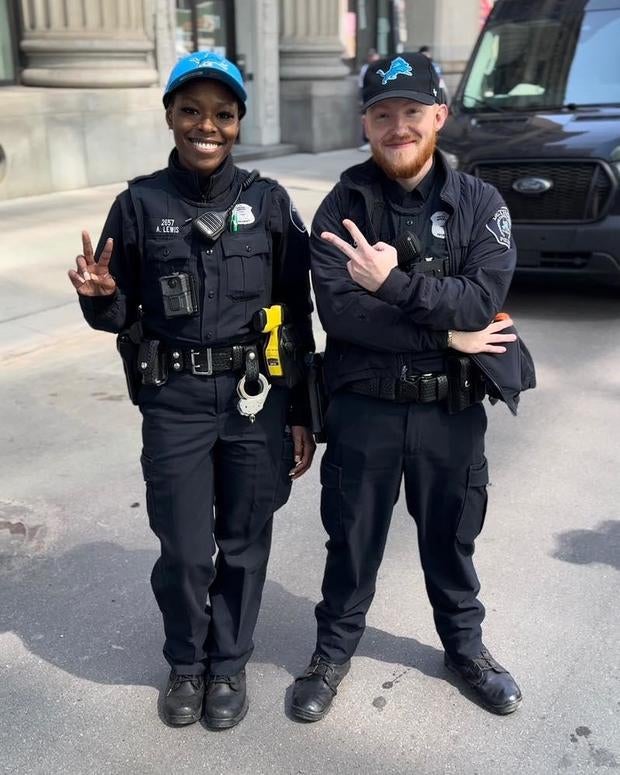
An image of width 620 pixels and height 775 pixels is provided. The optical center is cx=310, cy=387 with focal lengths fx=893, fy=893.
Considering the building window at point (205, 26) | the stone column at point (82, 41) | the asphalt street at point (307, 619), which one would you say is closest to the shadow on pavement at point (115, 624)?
the asphalt street at point (307, 619)

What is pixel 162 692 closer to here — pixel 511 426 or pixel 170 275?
pixel 170 275

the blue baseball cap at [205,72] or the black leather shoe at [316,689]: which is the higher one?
the blue baseball cap at [205,72]

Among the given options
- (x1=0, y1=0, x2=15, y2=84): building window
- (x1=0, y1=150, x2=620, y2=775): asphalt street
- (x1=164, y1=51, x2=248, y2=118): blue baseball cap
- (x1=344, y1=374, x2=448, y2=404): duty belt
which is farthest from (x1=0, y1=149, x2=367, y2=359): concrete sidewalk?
(x1=344, y1=374, x2=448, y2=404): duty belt

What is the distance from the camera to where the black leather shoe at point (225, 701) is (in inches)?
104

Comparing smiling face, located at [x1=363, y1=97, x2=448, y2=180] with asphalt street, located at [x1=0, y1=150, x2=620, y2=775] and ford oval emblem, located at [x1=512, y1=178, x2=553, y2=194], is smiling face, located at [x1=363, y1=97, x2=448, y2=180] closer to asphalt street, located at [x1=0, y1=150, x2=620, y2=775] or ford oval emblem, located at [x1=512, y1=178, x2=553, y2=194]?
asphalt street, located at [x1=0, y1=150, x2=620, y2=775]

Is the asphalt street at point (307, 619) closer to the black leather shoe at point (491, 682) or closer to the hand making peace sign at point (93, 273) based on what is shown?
the black leather shoe at point (491, 682)

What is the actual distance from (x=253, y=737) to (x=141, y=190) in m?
1.61

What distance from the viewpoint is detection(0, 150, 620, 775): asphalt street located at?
2.57 m

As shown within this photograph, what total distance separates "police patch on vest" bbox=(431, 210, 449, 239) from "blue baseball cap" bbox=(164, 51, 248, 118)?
2.06 ft

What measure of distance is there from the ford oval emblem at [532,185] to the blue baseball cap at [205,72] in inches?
188

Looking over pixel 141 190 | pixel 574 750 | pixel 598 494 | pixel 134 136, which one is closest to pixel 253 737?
pixel 574 750

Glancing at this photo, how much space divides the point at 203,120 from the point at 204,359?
0.65 meters

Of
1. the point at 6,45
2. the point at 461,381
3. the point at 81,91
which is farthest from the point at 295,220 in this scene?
the point at 6,45

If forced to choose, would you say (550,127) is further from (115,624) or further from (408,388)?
(115,624)
